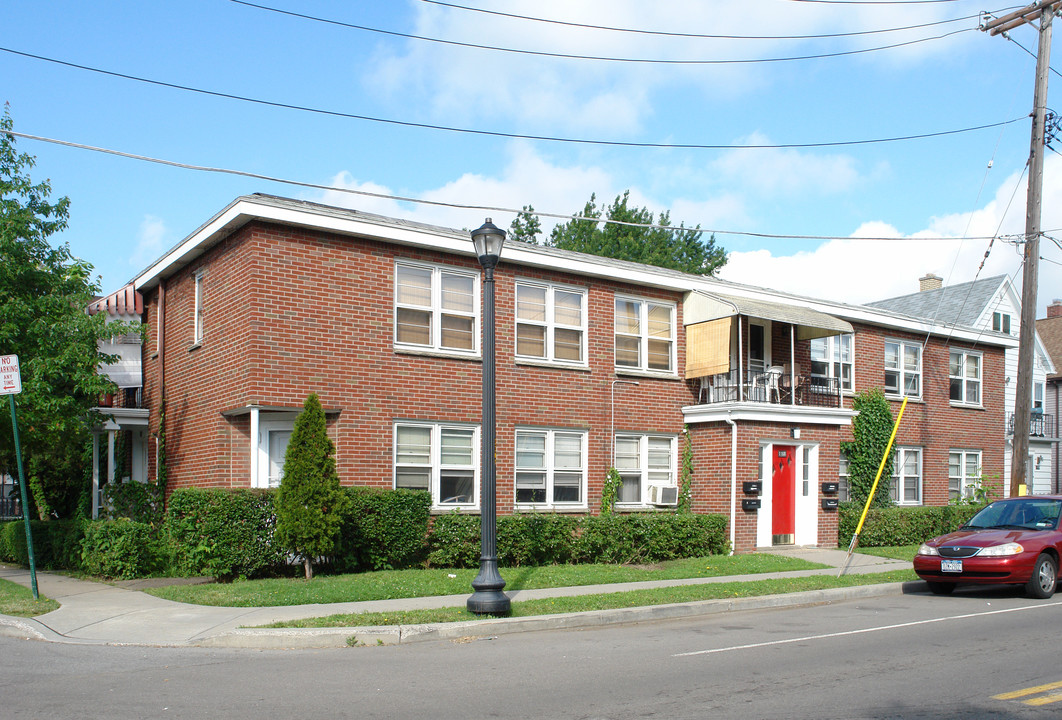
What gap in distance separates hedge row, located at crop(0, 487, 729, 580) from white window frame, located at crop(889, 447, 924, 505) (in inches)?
356

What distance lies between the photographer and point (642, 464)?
20734 mm

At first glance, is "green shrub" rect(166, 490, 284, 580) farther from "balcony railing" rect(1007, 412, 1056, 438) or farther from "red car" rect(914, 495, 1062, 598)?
"balcony railing" rect(1007, 412, 1056, 438)

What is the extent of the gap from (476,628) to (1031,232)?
15.9 metres

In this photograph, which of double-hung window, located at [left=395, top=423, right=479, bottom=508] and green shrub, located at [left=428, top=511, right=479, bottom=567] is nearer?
green shrub, located at [left=428, top=511, right=479, bottom=567]

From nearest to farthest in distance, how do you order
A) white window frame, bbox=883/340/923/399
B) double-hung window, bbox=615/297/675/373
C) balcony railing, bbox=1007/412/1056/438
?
1. double-hung window, bbox=615/297/675/373
2. white window frame, bbox=883/340/923/399
3. balcony railing, bbox=1007/412/1056/438

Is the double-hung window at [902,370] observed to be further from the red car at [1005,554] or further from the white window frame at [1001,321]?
the white window frame at [1001,321]

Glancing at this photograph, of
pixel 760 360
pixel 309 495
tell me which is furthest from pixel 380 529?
pixel 760 360

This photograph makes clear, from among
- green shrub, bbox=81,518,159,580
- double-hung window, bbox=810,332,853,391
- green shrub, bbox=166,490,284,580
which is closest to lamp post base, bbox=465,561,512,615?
green shrub, bbox=166,490,284,580

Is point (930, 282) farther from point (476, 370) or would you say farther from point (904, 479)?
point (476, 370)

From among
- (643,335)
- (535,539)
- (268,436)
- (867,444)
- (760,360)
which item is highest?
(643,335)

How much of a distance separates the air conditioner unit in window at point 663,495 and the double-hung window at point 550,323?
334cm

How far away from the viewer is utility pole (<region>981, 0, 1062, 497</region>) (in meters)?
20.3

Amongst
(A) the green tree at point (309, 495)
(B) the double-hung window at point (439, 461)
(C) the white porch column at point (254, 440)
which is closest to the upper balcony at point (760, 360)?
(B) the double-hung window at point (439, 461)

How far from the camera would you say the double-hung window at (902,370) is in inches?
1033
